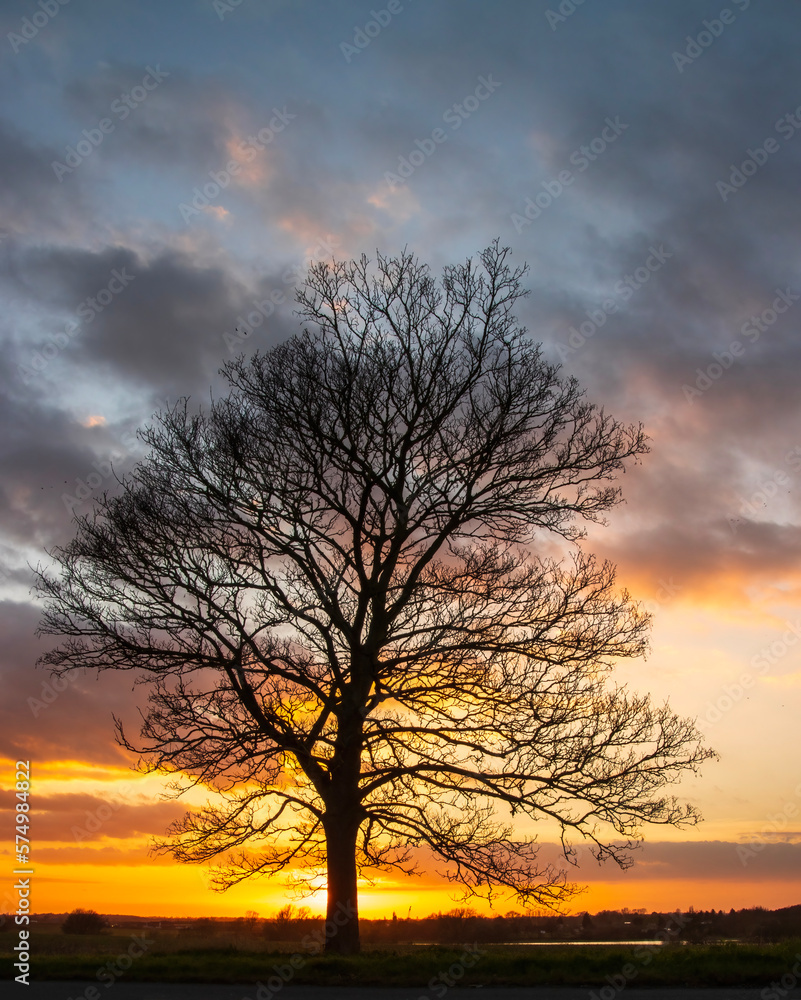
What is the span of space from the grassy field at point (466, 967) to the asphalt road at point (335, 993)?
1.62ft

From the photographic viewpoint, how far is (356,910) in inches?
512

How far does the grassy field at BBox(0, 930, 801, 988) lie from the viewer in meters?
9.91

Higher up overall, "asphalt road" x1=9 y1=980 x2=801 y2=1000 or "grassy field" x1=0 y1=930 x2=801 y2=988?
"asphalt road" x1=9 y1=980 x2=801 y2=1000

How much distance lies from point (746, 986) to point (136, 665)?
9325mm

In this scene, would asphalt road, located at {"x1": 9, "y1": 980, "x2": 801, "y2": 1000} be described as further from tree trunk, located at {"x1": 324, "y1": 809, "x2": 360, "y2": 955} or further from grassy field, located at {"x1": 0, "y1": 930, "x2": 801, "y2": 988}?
tree trunk, located at {"x1": 324, "y1": 809, "x2": 360, "y2": 955}

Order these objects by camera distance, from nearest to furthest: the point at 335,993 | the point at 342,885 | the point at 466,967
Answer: the point at 335,993
the point at 466,967
the point at 342,885

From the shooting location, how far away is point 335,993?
918 centimetres

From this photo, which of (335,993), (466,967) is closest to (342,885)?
(466,967)

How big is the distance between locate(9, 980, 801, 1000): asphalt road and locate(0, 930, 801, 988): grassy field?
0.49m

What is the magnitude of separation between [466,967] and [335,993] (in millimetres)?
2156

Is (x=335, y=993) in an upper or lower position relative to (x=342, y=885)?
lower

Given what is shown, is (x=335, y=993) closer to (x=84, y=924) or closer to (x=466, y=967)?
(x=466, y=967)

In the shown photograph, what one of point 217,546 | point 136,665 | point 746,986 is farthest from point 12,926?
point 746,986

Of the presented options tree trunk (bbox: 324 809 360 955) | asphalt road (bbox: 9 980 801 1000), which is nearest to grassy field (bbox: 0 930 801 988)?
asphalt road (bbox: 9 980 801 1000)
